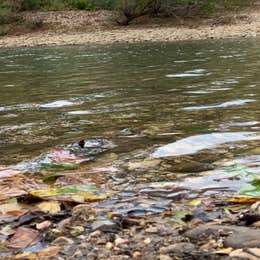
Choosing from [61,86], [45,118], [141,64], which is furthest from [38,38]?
[45,118]

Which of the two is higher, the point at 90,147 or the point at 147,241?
the point at 147,241

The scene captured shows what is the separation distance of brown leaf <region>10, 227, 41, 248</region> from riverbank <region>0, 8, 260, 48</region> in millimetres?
23848

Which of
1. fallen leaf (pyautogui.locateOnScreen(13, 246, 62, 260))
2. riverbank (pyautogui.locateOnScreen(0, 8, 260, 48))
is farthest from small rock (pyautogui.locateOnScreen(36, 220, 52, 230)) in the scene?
riverbank (pyautogui.locateOnScreen(0, 8, 260, 48))

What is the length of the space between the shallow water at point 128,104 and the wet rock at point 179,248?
97.5 inches

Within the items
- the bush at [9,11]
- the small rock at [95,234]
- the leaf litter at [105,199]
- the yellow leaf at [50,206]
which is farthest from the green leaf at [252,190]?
the bush at [9,11]

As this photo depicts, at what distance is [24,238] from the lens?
9.60 feet

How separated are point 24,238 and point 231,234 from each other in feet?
3.47

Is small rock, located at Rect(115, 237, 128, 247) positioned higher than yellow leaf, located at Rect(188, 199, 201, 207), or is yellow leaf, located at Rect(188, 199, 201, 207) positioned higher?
small rock, located at Rect(115, 237, 128, 247)

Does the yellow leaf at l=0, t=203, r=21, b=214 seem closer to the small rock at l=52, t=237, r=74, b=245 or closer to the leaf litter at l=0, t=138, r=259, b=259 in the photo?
the leaf litter at l=0, t=138, r=259, b=259

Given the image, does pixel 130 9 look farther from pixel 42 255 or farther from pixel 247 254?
pixel 247 254

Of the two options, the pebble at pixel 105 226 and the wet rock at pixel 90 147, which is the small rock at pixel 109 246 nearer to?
the pebble at pixel 105 226

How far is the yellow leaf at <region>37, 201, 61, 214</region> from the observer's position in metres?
3.34

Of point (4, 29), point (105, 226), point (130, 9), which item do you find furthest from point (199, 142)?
point (4, 29)

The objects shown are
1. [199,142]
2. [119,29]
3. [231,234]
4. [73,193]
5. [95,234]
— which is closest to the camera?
[231,234]
